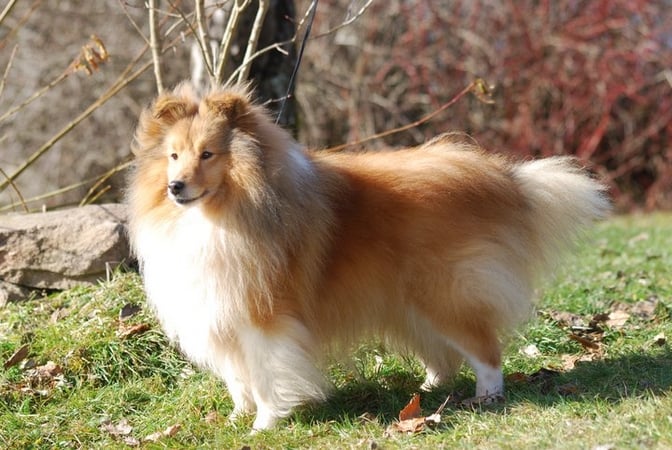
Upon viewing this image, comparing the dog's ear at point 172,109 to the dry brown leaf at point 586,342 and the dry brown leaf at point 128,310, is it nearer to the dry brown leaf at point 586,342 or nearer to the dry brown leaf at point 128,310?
the dry brown leaf at point 128,310

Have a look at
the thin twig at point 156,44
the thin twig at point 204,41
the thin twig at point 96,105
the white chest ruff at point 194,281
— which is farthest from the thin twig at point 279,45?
the white chest ruff at point 194,281

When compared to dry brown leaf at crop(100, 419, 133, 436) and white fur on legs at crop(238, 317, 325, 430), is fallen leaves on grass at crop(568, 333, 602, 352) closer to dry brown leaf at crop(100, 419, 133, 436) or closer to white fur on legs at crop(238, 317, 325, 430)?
white fur on legs at crop(238, 317, 325, 430)

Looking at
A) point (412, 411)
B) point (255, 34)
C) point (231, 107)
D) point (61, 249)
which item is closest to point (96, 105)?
point (61, 249)

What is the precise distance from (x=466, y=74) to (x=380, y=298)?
947 centimetres

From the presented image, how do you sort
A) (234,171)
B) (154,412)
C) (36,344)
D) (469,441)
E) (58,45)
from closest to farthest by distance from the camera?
(469,441) < (234,171) < (154,412) < (36,344) < (58,45)

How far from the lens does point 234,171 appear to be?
163 inches

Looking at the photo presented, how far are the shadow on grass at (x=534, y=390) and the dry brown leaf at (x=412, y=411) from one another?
0.10 m

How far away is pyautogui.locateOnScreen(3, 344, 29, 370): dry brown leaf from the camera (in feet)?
16.9

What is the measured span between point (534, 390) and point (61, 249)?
10.2 feet

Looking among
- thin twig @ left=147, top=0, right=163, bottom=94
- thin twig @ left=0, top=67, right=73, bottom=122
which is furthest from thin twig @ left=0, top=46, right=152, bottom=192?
thin twig @ left=147, top=0, right=163, bottom=94

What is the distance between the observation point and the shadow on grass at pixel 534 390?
14.3 ft

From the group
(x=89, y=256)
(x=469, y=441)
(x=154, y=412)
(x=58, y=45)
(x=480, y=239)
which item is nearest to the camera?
(x=469, y=441)

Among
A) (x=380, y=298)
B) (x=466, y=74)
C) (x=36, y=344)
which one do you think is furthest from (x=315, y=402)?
(x=466, y=74)

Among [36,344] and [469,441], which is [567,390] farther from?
[36,344]
